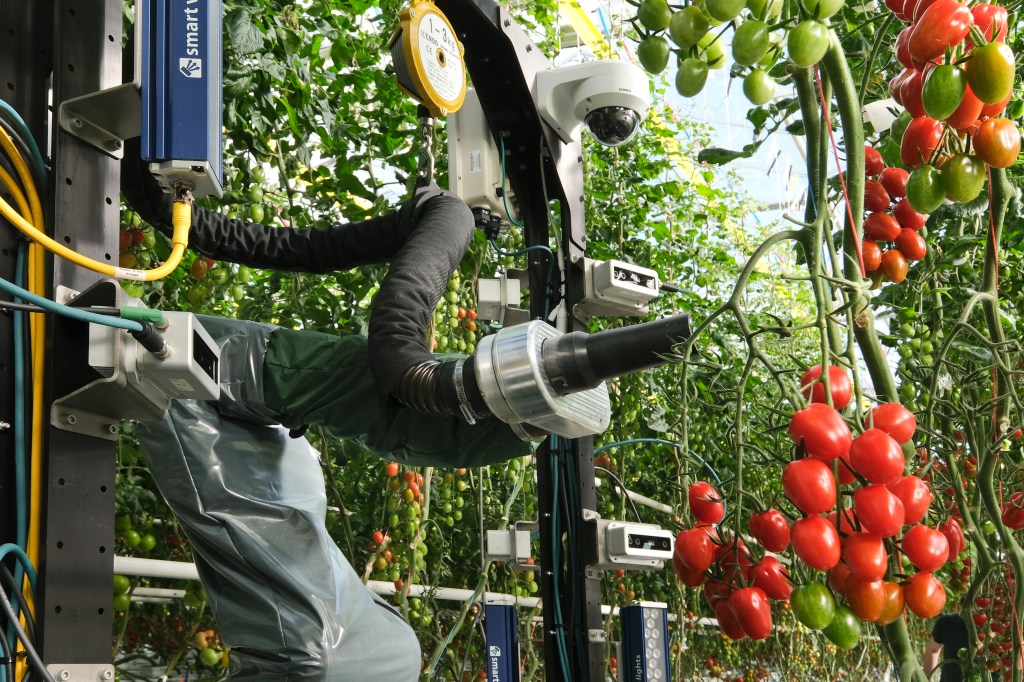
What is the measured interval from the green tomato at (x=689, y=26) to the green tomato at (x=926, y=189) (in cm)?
32

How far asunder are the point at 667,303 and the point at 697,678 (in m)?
1.91

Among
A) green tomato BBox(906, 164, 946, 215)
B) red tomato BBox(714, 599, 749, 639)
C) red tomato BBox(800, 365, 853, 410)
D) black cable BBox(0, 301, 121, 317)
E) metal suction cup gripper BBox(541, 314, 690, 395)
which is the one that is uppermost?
green tomato BBox(906, 164, 946, 215)

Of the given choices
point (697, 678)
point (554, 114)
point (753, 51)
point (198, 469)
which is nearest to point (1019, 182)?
point (554, 114)

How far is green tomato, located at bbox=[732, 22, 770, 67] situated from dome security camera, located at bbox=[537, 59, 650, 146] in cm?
95

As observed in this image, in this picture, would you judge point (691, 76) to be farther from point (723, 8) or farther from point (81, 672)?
point (81, 672)

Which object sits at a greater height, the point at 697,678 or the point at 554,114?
the point at 554,114

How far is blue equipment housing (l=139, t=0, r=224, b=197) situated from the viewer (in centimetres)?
110

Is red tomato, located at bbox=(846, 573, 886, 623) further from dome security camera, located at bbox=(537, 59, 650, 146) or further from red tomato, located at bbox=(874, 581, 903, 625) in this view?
dome security camera, located at bbox=(537, 59, 650, 146)

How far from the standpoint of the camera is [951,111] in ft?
3.28

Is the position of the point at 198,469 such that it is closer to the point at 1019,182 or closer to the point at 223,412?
the point at 223,412

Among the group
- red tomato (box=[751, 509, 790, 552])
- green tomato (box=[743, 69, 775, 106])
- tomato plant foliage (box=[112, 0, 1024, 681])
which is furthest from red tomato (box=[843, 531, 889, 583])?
green tomato (box=[743, 69, 775, 106])

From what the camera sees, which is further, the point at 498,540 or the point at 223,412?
the point at 498,540

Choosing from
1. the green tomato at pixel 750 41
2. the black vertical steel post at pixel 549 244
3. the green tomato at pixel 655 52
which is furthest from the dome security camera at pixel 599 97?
the green tomato at pixel 750 41

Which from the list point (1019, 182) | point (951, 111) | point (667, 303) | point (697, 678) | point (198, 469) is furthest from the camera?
point (697, 678)
